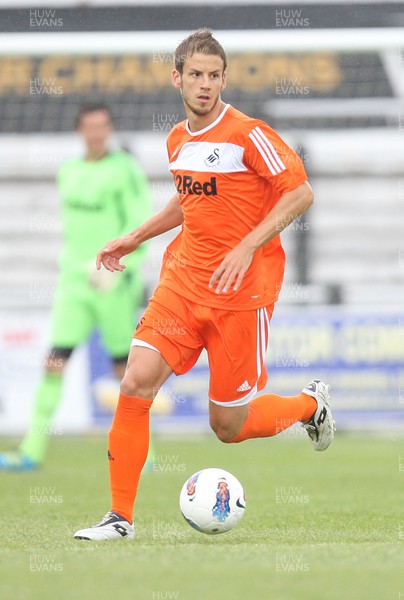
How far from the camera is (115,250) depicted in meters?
6.47

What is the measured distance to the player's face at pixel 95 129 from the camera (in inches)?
392

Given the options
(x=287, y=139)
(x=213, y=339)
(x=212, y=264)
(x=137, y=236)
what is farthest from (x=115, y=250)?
(x=287, y=139)

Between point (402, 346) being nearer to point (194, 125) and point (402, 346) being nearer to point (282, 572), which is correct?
point (194, 125)

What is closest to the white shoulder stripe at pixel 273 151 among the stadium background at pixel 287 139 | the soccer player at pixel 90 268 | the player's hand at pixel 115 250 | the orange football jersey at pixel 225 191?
the orange football jersey at pixel 225 191

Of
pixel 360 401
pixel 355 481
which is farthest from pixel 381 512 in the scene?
pixel 360 401

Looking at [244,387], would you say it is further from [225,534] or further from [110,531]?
[110,531]

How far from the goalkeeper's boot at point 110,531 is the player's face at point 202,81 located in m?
1.96

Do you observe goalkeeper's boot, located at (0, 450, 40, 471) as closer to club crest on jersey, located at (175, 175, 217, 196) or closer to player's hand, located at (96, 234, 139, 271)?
player's hand, located at (96, 234, 139, 271)

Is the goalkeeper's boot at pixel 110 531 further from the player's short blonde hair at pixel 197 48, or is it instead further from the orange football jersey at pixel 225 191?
the player's short blonde hair at pixel 197 48

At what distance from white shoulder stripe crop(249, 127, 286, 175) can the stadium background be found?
608cm

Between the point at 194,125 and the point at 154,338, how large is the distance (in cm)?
105

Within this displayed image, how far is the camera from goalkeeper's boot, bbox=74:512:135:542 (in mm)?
5812

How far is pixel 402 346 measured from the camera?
40.6 ft

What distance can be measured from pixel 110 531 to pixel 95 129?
4892mm
